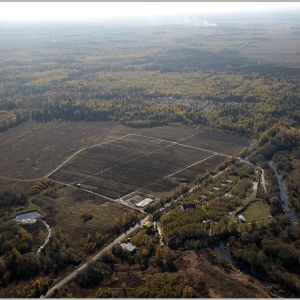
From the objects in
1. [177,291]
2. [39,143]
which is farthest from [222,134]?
[177,291]

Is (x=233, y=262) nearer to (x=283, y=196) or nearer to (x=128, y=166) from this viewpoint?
(x=283, y=196)

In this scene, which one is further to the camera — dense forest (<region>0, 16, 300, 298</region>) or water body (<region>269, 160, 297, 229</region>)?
water body (<region>269, 160, 297, 229</region>)

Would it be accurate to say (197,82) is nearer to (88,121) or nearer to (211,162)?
(88,121)

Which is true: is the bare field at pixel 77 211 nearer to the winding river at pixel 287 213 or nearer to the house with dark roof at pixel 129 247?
the house with dark roof at pixel 129 247

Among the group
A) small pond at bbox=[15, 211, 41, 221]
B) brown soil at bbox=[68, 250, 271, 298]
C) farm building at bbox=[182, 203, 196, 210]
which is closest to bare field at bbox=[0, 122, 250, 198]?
farm building at bbox=[182, 203, 196, 210]

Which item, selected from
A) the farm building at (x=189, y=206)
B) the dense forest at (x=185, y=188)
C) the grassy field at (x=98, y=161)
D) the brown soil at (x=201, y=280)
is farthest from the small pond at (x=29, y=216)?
the farm building at (x=189, y=206)

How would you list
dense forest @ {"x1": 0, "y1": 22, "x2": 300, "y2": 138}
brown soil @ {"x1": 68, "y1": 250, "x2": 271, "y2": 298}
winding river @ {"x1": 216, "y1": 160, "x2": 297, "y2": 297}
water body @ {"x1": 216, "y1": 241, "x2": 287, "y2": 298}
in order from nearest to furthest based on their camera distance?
brown soil @ {"x1": 68, "y1": 250, "x2": 271, "y2": 298} < water body @ {"x1": 216, "y1": 241, "x2": 287, "y2": 298} < winding river @ {"x1": 216, "y1": 160, "x2": 297, "y2": 297} < dense forest @ {"x1": 0, "y1": 22, "x2": 300, "y2": 138}

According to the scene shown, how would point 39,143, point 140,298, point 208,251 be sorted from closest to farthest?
point 140,298 → point 208,251 → point 39,143

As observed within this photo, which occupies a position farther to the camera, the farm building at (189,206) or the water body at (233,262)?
the farm building at (189,206)

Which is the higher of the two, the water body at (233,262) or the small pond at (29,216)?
the water body at (233,262)

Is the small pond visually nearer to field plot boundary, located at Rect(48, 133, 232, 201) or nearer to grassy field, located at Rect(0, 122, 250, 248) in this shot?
grassy field, located at Rect(0, 122, 250, 248)

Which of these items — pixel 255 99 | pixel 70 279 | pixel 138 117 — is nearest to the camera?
pixel 70 279
